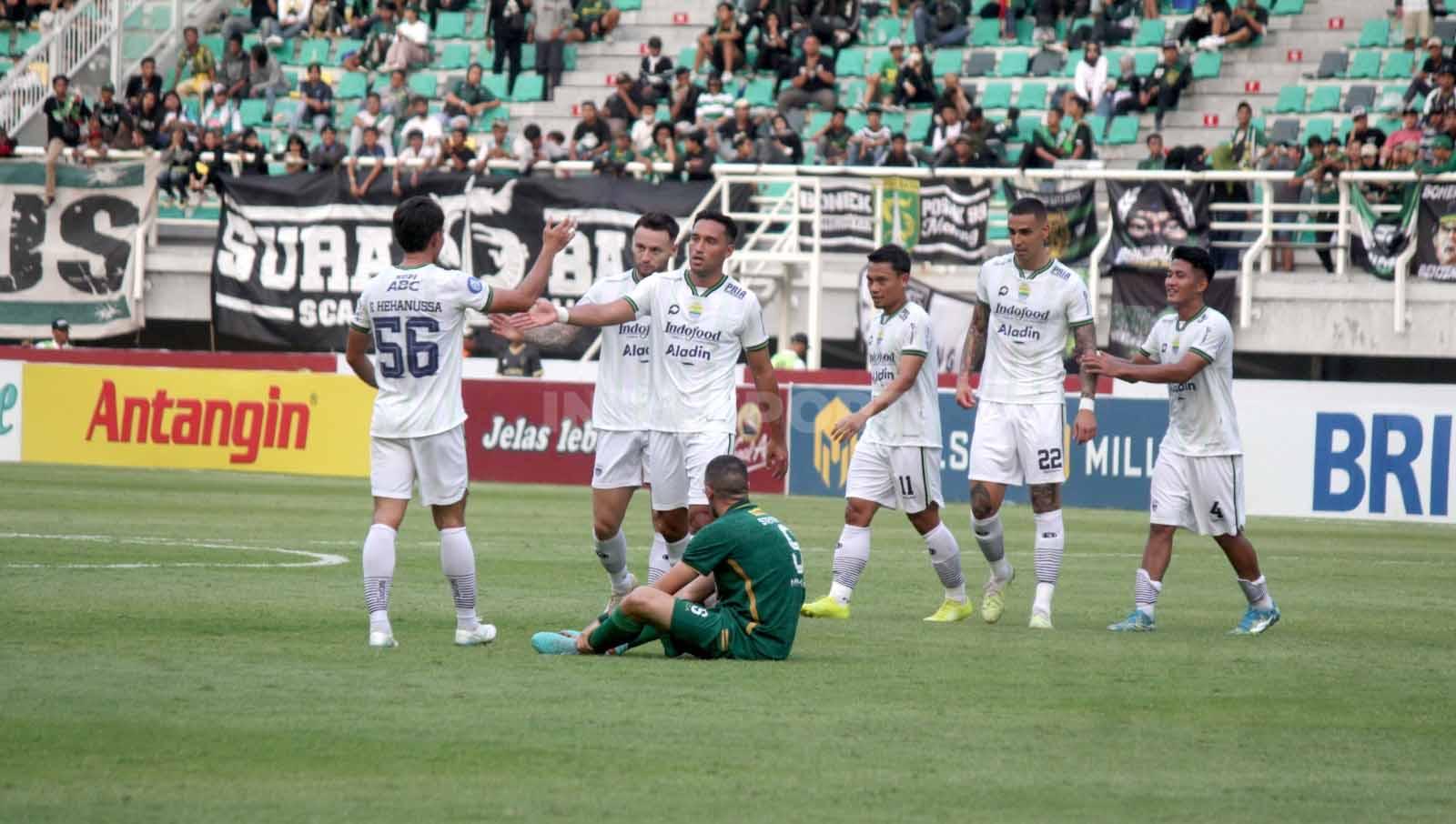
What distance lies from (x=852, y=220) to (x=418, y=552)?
515 inches

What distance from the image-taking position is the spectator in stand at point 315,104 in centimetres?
3406

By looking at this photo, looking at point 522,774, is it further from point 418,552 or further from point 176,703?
point 418,552

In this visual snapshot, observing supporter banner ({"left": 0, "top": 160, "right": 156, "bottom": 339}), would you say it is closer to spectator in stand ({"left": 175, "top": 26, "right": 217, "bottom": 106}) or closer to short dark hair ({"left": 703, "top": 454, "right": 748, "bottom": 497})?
spectator in stand ({"left": 175, "top": 26, "right": 217, "bottom": 106})

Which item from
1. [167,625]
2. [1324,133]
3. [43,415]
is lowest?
[43,415]

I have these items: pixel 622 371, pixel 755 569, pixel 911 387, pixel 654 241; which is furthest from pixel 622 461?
pixel 755 569

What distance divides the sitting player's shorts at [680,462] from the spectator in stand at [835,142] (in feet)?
60.3

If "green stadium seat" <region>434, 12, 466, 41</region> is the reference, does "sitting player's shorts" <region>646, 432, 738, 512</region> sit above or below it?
below

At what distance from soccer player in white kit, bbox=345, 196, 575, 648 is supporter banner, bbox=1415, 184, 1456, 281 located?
693 inches

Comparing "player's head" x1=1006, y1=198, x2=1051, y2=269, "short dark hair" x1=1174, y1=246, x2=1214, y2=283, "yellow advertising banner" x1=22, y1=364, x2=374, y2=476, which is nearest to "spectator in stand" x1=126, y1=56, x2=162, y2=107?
"yellow advertising banner" x1=22, y1=364, x2=374, y2=476

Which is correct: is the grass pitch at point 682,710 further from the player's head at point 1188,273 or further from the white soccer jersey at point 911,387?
the player's head at point 1188,273

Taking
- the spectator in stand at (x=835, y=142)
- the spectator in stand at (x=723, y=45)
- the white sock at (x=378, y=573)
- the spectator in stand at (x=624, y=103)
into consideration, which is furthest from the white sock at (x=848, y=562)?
the spectator in stand at (x=723, y=45)

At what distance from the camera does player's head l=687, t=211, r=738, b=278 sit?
1095cm

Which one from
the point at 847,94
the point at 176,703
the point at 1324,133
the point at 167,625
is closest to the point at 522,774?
the point at 176,703

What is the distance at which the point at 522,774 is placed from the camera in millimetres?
6664
